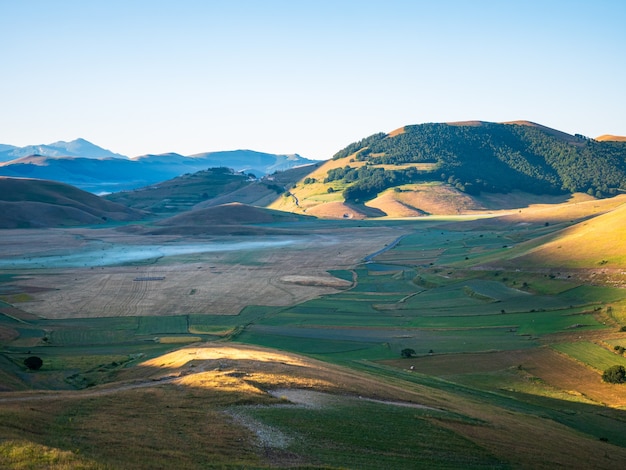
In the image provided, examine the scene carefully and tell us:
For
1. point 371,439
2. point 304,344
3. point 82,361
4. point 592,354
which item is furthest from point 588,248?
point 371,439

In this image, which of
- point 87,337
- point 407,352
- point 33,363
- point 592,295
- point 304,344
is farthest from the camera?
point 592,295

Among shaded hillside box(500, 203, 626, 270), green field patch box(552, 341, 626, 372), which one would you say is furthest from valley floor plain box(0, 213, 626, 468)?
shaded hillside box(500, 203, 626, 270)

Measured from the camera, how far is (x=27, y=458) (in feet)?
84.2

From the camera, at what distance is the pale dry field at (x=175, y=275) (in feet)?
355

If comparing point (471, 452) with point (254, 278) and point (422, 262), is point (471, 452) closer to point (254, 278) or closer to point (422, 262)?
point (254, 278)

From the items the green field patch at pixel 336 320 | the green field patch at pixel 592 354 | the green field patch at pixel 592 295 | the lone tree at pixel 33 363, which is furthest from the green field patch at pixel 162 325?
the green field patch at pixel 592 295

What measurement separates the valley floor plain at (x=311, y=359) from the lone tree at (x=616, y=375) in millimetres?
1378

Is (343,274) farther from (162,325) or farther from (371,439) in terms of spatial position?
(371,439)

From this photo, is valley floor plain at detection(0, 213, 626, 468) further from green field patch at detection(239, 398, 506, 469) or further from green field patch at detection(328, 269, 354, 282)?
green field patch at detection(328, 269, 354, 282)

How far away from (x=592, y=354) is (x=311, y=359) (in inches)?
1242

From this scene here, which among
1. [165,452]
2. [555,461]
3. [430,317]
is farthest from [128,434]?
[430,317]

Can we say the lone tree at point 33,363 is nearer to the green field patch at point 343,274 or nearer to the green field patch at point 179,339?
the green field patch at point 179,339

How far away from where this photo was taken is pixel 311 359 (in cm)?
6631

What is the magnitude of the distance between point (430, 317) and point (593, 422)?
149ft
